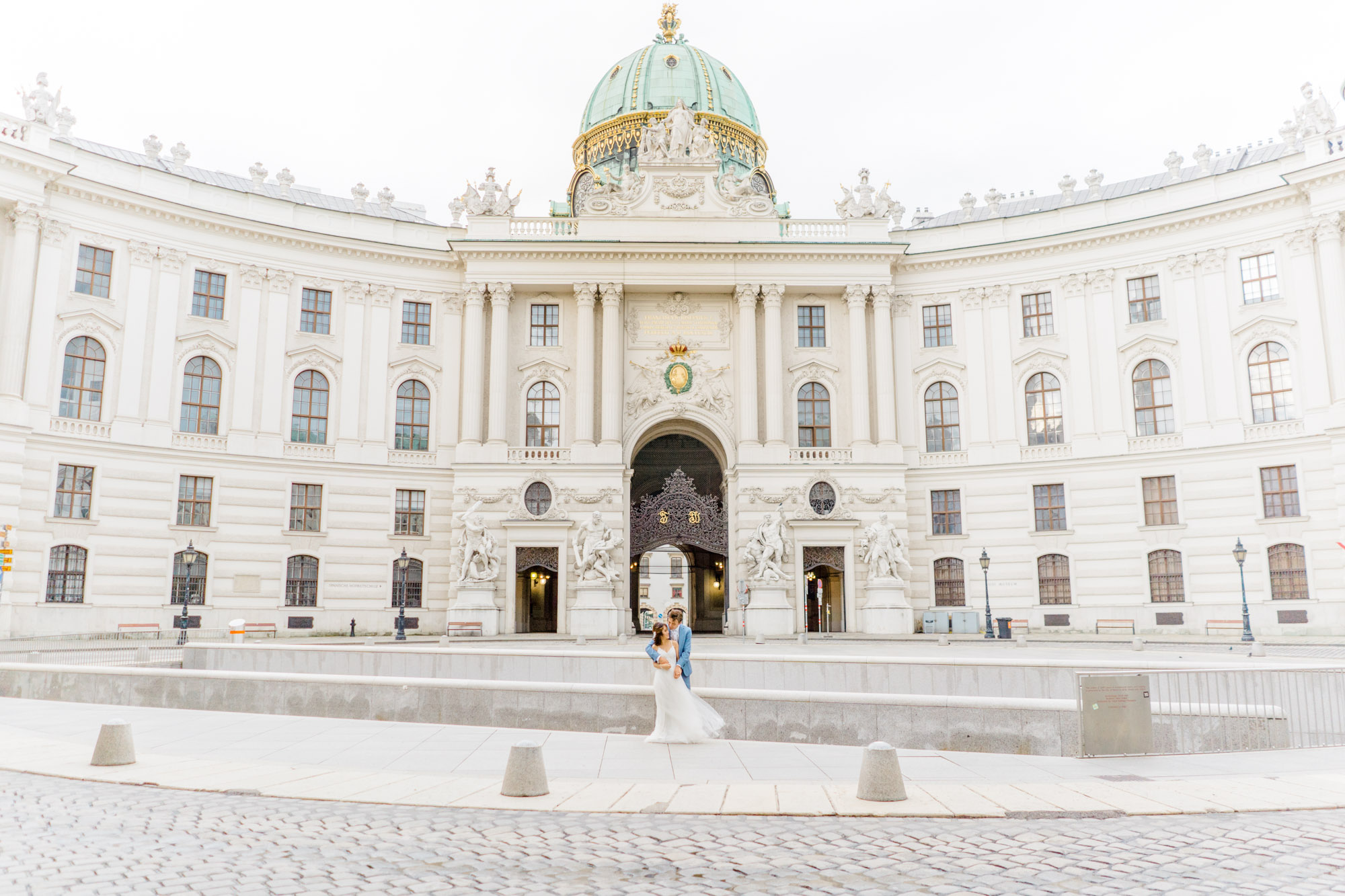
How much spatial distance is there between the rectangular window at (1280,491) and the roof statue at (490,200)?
36.3 m

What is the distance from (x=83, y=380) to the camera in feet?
124

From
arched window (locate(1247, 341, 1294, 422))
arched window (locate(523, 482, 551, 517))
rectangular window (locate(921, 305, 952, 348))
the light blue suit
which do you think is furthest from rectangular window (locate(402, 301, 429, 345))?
arched window (locate(1247, 341, 1294, 422))

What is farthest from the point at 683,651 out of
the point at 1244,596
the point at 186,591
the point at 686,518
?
the point at 686,518

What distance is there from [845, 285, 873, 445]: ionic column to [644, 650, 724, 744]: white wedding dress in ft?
102

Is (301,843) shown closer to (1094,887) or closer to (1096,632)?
(1094,887)

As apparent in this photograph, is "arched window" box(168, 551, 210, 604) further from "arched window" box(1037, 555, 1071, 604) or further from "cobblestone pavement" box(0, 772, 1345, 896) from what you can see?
"arched window" box(1037, 555, 1071, 604)

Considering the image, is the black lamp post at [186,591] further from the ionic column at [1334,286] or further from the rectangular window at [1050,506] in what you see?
the ionic column at [1334,286]

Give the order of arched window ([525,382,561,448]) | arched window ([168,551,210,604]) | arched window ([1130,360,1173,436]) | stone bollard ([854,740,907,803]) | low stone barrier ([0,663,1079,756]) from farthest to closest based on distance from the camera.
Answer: arched window ([525,382,561,448]), arched window ([1130,360,1173,436]), arched window ([168,551,210,604]), low stone barrier ([0,663,1079,756]), stone bollard ([854,740,907,803])

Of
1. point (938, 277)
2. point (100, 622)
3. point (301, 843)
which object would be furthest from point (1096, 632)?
point (100, 622)

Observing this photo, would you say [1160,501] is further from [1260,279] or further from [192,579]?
[192,579]

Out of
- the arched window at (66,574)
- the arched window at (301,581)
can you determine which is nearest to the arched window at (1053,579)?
the arched window at (301,581)

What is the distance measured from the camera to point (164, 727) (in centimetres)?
1552

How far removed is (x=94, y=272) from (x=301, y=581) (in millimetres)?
15732

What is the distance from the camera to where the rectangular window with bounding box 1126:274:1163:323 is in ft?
138
